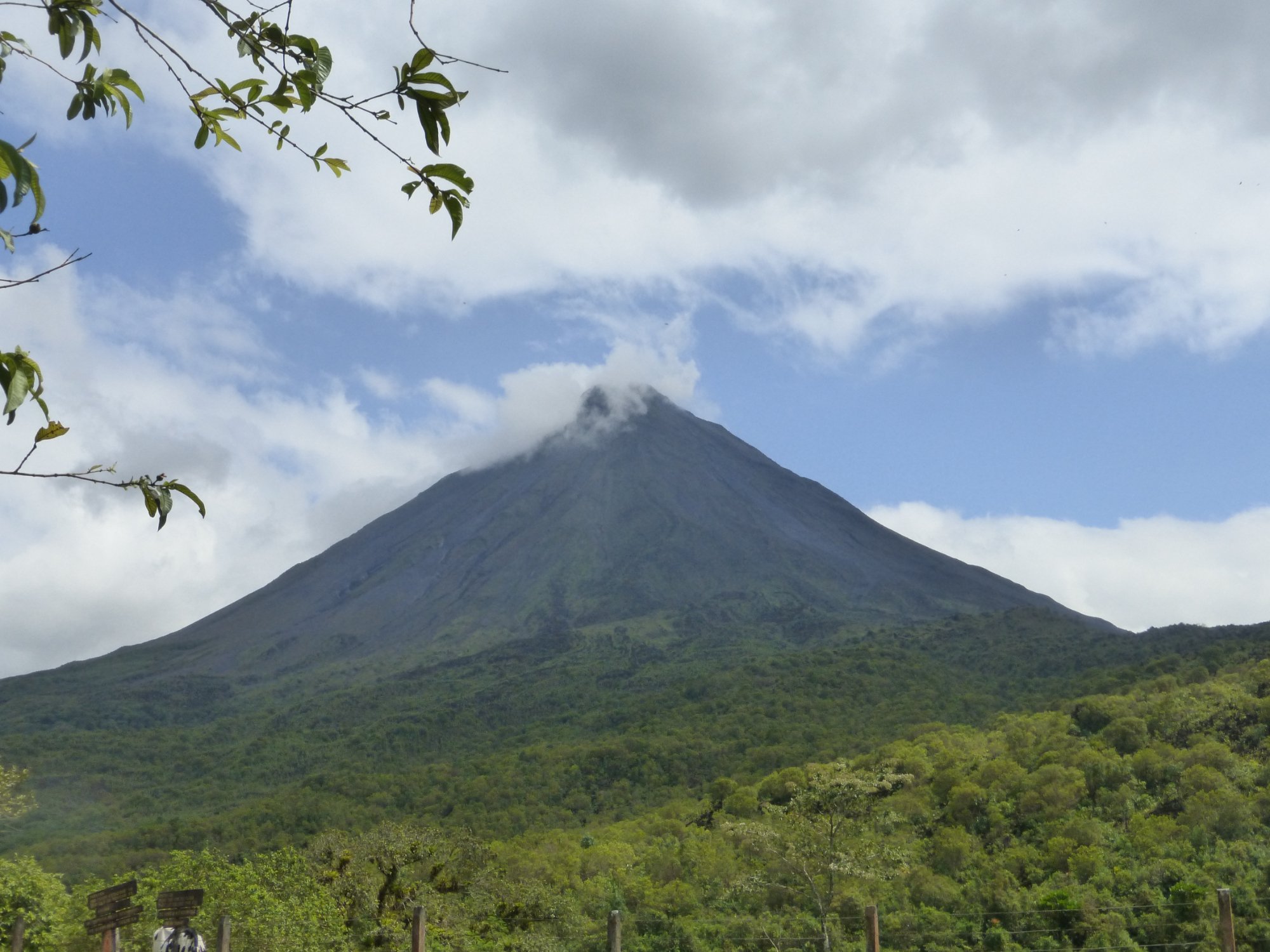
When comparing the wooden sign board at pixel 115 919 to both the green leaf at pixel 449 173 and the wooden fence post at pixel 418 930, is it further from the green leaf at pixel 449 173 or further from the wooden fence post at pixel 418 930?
the green leaf at pixel 449 173

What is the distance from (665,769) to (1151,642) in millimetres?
32182

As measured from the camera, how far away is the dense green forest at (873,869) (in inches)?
624

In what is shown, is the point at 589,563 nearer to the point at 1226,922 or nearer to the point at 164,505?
the point at 1226,922

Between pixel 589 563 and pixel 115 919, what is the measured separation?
Answer: 101 metres

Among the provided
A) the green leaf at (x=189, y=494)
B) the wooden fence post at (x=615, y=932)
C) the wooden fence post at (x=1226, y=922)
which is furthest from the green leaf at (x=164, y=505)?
the wooden fence post at (x=1226, y=922)

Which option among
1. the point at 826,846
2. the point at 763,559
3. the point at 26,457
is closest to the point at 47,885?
the point at 826,846

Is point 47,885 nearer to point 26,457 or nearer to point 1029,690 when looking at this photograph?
point 26,457

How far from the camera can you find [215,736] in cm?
7494

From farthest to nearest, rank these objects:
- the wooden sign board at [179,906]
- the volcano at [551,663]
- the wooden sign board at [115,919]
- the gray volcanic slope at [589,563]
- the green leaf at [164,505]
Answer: the gray volcanic slope at [589,563] < the volcano at [551,663] < the wooden sign board at [115,919] < the wooden sign board at [179,906] < the green leaf at [164,505]

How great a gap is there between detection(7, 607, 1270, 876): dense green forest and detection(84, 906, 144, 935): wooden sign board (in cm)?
3471

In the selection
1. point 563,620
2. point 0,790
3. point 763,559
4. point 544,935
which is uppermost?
point 763,559

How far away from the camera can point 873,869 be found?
1639 centimetres

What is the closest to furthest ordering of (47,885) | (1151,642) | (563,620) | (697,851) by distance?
(47,885), (697,851), (1151,642), (563,620)

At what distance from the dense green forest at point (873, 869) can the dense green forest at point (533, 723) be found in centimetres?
1566
